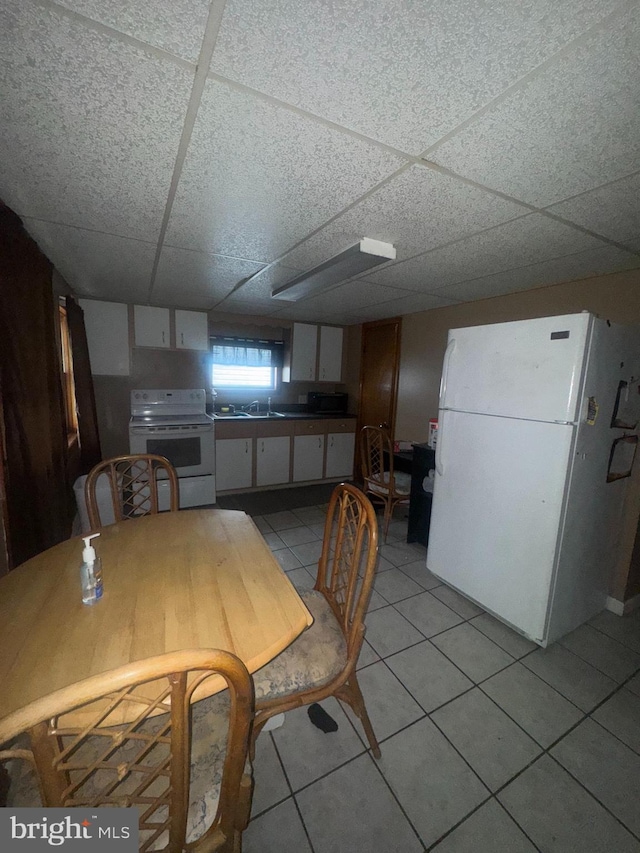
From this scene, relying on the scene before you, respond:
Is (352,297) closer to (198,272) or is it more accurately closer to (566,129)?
(198,272)

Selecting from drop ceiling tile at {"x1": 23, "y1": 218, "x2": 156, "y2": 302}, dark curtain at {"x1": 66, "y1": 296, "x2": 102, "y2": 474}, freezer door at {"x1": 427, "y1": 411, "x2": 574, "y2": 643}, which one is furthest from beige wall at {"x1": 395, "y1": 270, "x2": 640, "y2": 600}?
dark curtain at {"x1": 66, "y1": 296, "x2": 102, "y2": 474}

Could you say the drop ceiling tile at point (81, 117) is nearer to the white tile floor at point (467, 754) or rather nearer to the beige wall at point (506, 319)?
the white tile floor at point (467, 754)

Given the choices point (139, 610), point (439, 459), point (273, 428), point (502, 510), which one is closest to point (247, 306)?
point (273, 428)

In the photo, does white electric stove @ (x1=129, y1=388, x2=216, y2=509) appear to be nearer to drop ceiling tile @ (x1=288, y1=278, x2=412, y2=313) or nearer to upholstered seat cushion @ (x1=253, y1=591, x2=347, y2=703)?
drop ceiling tile @ (x1=288, y1=278, x2=412, y2=313)

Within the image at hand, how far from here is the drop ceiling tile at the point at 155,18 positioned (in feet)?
2.14

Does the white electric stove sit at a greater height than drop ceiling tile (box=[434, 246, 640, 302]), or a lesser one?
lesser

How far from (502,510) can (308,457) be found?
9.08 feet

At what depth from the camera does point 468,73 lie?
0.77 m

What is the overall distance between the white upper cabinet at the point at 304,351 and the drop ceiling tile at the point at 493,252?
2.03 meters

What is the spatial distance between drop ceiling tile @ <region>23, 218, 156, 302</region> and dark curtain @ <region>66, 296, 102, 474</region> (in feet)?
1.04

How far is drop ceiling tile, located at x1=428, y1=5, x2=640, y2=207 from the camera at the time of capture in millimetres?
727

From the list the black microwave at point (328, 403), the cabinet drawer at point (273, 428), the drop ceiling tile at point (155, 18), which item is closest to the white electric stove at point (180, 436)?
the cabinet drawer at point (273, 428)

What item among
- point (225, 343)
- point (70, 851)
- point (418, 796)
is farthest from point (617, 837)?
point (225, 343)

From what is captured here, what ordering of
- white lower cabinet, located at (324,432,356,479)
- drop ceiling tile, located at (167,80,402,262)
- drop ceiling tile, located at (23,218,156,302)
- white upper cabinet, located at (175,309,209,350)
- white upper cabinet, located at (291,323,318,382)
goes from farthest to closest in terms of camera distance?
white lower cabinet, located at (324,432,356,479), white upper cabinet, located at (291,323,318,382), white upper cabinet, located at (175,309,209,350), drop ceiling tile, located at (23,218,156,302), drop ceiling tile, located at (167,80,402,262)
